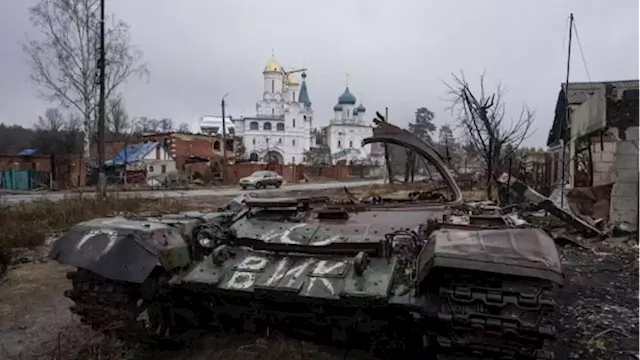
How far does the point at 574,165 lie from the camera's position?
15.3 meters

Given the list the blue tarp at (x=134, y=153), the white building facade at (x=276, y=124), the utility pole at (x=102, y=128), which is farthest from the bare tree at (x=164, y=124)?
the utility pole at (x=102, y=128)

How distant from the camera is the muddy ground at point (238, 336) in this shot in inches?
175

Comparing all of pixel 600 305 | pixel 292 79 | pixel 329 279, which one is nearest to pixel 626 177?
pixel 600 305

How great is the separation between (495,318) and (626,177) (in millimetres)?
9845

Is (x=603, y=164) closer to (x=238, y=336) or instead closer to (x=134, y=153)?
(x=238, y=336)

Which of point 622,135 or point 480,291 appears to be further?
point 622,135

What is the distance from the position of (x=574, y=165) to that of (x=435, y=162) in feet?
36.3

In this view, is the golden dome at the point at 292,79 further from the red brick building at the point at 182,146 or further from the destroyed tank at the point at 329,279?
the destroyed tank at the point at 329,279

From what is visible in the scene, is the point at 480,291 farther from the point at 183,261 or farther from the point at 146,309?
the point at 146,309

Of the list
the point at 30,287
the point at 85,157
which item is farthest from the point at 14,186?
the point at 30,287

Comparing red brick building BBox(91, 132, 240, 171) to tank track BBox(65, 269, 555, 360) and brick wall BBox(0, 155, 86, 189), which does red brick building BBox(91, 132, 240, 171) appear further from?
tank track BBox(65, 269, 555, 360)

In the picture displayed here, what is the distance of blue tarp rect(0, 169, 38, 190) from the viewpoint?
30.5 metres

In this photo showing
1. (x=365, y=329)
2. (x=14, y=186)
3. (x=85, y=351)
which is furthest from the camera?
(x=14, y=186)

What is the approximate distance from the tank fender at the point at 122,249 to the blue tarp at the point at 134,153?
3440cm
